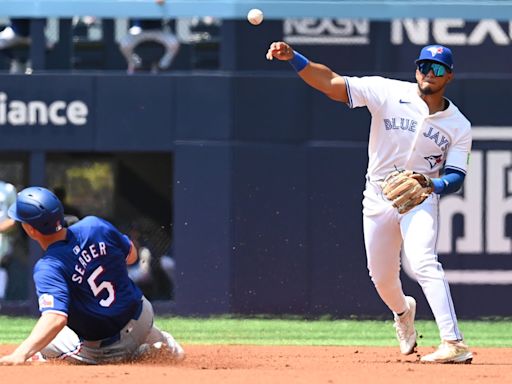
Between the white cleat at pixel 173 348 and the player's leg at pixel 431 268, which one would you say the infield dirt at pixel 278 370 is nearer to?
the white cleat at pixel 173 348

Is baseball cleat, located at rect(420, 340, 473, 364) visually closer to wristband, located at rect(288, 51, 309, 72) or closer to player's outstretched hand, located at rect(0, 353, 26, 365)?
wristband, located at rect(288, 51, 309, 72)

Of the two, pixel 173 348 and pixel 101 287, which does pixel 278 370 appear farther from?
pixel 101 287

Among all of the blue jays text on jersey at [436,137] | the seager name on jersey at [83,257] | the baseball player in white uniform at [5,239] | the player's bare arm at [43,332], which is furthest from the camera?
the baseball player in white uniform at [5,239]

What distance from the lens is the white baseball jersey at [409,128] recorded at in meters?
6.83

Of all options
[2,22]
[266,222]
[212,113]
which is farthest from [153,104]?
[2,22]

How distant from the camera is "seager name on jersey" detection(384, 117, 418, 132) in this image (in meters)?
6.83

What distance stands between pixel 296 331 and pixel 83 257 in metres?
3.83

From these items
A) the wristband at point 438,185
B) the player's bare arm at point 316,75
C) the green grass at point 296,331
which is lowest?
the green grass at point 296,331

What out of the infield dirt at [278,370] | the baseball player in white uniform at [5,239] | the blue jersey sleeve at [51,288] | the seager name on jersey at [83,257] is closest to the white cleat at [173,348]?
the infield dirt at [278,370]

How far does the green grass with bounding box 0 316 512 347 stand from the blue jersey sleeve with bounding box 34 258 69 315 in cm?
267

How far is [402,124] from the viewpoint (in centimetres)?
684

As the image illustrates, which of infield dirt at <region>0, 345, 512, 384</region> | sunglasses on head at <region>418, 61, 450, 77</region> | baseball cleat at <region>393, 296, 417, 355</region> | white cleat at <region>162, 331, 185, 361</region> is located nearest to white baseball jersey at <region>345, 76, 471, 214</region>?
sunglasses on head at <region>418, 61, 450, 77</region>

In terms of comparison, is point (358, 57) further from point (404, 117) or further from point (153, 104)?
point (404, 117)

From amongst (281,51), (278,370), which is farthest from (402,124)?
(278,370)
